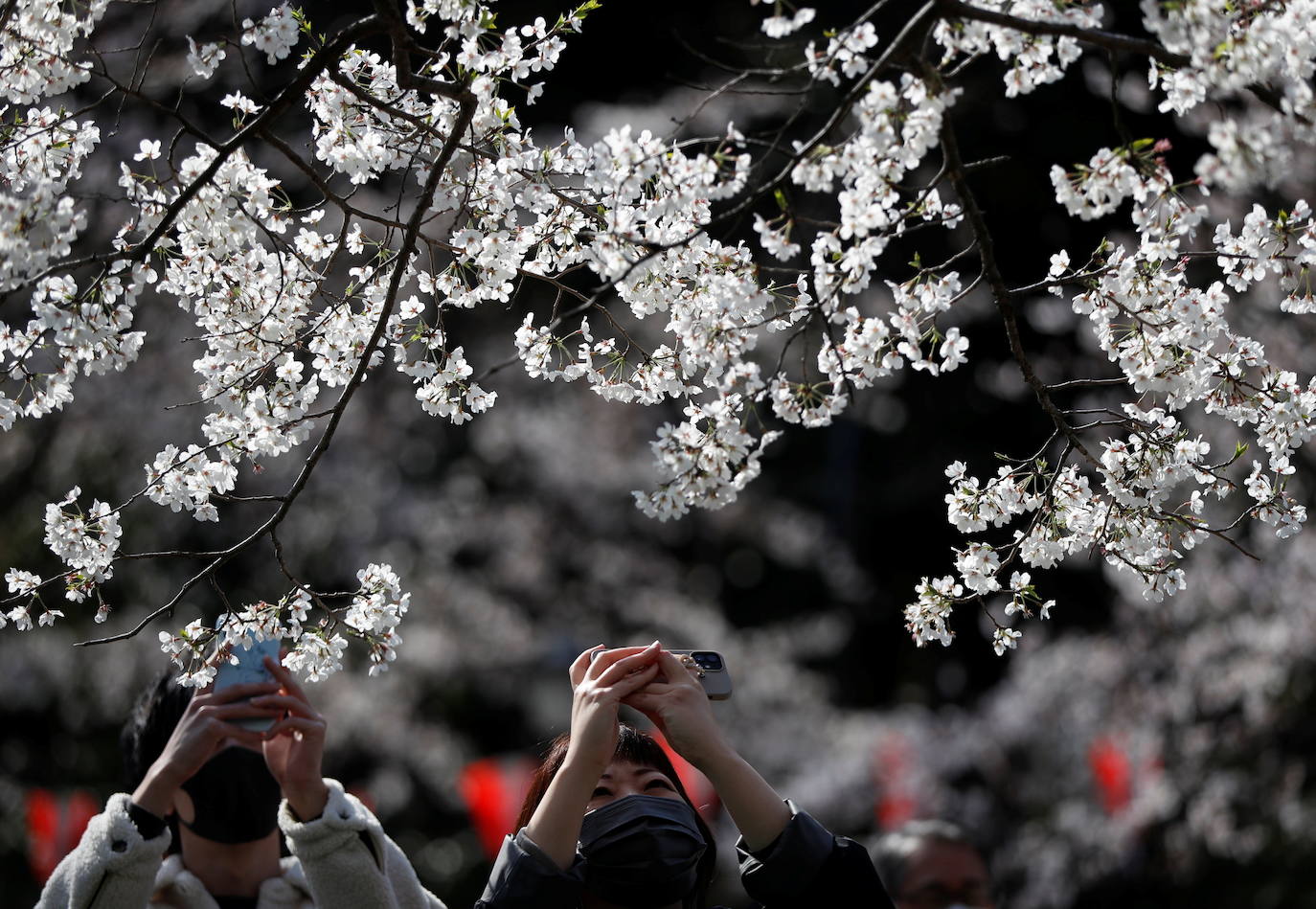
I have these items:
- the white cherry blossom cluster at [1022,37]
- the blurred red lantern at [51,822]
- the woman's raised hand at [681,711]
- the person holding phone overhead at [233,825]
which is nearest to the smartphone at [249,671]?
the person holding phone overhead at [233,825]

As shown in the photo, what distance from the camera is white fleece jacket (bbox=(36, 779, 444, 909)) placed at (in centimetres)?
249

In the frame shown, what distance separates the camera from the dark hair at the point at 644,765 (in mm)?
2445

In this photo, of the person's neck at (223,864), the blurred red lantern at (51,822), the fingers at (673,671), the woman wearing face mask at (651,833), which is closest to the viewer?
Answer: the woman wearing face mask at (651,833)

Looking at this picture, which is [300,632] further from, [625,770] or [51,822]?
[51,822]

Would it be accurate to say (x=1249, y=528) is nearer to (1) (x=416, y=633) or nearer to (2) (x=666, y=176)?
(1) (x=416, y=633)

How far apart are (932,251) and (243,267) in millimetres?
11484

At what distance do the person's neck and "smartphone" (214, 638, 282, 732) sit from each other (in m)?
0.43

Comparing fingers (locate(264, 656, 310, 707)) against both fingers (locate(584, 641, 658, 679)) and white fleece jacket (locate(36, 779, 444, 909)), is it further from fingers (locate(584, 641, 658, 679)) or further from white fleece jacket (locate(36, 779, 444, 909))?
fingers (locate(584, 641, 658, 679))

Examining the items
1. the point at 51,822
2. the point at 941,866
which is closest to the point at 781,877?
the point at 941,866

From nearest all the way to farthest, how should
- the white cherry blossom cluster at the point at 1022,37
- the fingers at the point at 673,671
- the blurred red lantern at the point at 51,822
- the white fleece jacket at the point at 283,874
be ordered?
the white cherry blossom cluster at the point at 1022,37
the fingers at the point at 673,671
the white fleece jacket at the point at 283,874
the blurred red lantern at the point at 51,822

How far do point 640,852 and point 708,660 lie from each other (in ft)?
1.17

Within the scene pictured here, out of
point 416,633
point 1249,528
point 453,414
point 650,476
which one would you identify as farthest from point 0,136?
point 650,476

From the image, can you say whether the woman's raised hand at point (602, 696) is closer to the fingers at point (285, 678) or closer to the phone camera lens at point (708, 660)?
the phone camera lens at point (708, 660)

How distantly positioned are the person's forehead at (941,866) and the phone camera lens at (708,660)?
4.88 ft
